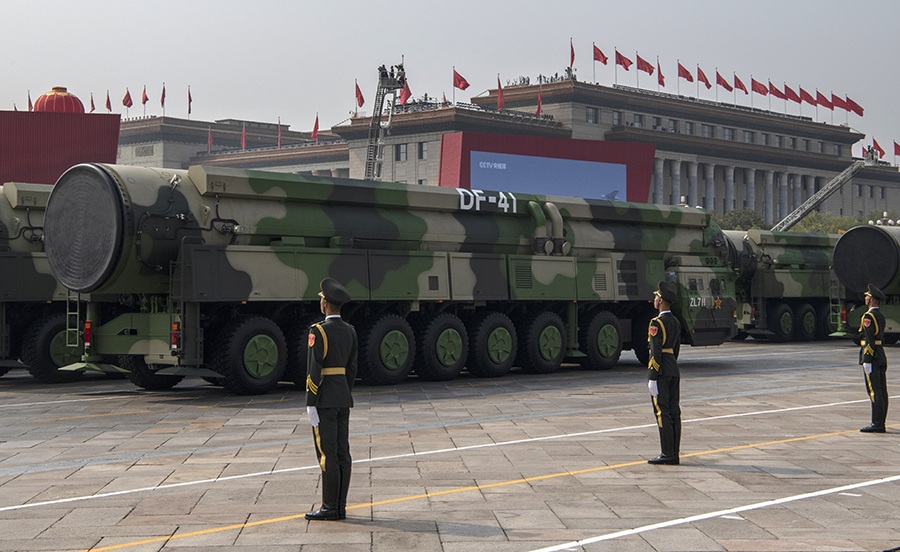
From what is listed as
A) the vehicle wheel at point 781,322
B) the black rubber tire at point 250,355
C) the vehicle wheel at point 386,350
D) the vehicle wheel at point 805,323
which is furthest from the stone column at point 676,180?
the black rubber tire at point 250,355

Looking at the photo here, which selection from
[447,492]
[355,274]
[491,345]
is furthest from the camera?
[491,345]

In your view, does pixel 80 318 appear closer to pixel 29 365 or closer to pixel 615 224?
pixel 29 365

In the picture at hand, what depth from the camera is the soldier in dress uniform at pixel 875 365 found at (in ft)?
43.5

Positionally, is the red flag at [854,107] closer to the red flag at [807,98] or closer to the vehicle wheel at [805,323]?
the red flag at [807,98]

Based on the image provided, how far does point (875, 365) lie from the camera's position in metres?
13.6

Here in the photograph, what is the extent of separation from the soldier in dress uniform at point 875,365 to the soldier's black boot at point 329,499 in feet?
26.0

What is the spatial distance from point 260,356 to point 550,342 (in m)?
7.13

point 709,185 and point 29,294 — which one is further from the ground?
point 709,185

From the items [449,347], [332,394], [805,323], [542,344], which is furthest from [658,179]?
[332,394]

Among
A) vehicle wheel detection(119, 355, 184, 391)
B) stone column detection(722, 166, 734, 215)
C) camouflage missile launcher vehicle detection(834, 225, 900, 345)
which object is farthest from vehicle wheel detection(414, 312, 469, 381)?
stone column detection(722, 166, 734, 215)

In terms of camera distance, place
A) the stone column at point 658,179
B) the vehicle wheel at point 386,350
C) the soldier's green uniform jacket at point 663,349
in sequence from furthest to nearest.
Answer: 1. the stone column at point 658,179
2. the vehicle wheel at point 386,350
3. the soldier's green uniform jacket at point 663,349

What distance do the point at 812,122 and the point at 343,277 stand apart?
413 ft

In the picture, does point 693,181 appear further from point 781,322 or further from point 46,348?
point 46,348

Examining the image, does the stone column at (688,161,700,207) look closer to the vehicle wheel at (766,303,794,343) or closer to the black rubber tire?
the vehicle wheel at (766,303,794,343)
